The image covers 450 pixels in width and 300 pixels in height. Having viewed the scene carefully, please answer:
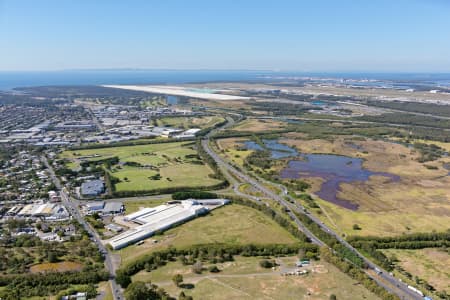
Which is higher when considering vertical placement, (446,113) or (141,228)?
(446,113)

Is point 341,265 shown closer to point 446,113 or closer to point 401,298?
point 401,298

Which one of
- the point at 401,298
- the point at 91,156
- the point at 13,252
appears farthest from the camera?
the point at 91,156

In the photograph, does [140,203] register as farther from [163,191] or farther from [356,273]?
[356,273]

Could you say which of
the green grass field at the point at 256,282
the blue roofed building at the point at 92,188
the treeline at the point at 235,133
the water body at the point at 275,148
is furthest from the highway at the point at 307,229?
the blue roofed building at the point at 92,188

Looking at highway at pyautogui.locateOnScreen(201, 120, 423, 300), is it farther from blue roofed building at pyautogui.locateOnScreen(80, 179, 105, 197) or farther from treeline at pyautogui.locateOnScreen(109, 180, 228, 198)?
blue roofed building at pyautogui.locateOnScreen(80, 179, 105, 197)

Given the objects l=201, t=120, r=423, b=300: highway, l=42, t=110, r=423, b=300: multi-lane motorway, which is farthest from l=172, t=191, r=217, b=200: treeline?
l=201, t=120, r=423, b=300: highway

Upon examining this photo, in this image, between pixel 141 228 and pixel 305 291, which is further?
pixel 141 228

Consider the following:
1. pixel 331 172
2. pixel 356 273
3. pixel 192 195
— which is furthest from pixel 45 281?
pixel 331 172

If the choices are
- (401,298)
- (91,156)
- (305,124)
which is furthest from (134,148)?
(401,298)
